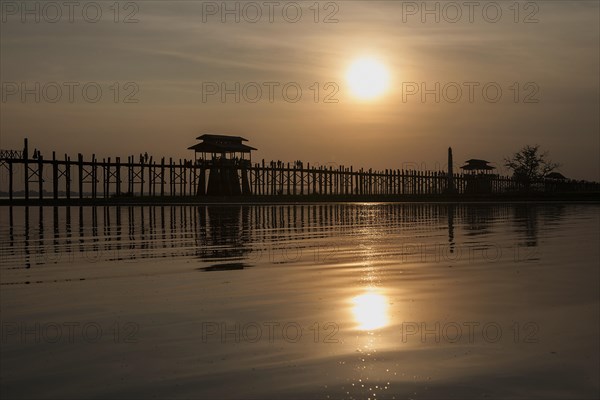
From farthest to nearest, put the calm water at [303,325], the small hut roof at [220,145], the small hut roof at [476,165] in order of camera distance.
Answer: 1. the small hut roof at [476,165]
2. the small hut roof at [220,145]
3. the calm water at [303,325]

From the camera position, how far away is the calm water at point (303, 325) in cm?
525

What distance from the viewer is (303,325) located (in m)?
7.23

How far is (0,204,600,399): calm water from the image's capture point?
5.25 metres

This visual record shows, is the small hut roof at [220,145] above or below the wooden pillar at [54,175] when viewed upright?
above

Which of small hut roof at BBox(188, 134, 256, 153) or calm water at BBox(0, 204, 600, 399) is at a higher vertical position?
small hut roof at BBox(188, 134, 256, 153)

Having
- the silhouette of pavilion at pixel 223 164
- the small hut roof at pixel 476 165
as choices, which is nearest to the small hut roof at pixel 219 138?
the silhouette of pavilion at pixel 223 164

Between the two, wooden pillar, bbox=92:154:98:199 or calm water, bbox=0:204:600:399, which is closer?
calm water, bbox=0:204:600:399

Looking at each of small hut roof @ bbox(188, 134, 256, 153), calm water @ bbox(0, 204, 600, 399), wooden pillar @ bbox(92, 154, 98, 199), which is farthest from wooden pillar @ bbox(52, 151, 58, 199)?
calm water @ bbox(0, 204, 600, 399)

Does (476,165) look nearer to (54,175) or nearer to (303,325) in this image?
(54,175)

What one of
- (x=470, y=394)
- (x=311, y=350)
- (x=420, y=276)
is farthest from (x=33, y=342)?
(x=420, y=276)

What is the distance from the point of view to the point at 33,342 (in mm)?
6559

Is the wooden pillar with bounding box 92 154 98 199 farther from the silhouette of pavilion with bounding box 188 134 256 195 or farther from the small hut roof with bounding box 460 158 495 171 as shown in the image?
the small hut roof with bounding box 460 158 495 171

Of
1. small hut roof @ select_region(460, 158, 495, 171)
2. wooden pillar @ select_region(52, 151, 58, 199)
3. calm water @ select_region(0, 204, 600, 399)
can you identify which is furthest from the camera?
small hut roof @ select_region(460, 158, 495, 171)

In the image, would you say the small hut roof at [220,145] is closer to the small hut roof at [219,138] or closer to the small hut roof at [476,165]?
the small hut roof at [219,138]
